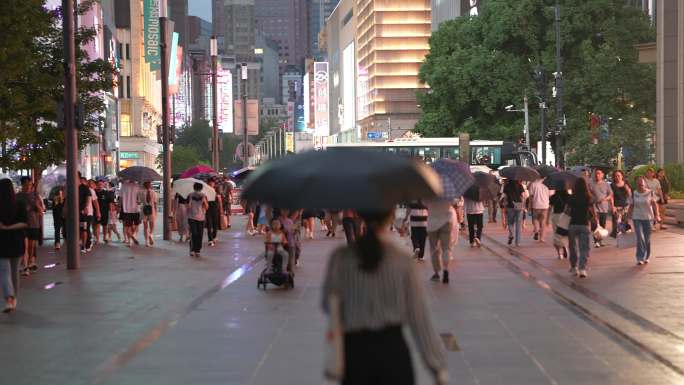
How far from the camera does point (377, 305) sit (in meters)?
6.64

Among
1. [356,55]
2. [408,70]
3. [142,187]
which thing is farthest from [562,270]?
[356,55]

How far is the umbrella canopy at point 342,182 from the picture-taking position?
6516 mm

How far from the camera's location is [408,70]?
169m

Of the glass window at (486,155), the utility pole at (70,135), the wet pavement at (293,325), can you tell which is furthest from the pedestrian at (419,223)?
the glass window at (486,155)

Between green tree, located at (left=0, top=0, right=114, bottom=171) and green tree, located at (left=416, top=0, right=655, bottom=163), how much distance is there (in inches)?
1245

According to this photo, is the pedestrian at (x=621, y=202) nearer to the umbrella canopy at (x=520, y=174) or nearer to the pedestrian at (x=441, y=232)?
the umbrella canopy at (x=520, y=174)

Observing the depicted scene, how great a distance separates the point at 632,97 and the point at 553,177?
41.8 meters

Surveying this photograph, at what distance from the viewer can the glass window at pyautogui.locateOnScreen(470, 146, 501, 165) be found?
71.4 meters

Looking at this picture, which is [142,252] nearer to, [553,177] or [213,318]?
[553,177]

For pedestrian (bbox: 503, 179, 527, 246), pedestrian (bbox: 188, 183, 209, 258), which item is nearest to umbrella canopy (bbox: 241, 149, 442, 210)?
pedestrian (bbox: 188, 183, 209, 258)

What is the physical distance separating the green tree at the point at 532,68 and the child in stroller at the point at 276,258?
43.2 m

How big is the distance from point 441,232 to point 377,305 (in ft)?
44.7

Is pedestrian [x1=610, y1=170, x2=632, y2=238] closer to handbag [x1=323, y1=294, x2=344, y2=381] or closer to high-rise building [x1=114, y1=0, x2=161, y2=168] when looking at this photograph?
handbag [x1=323, y1=294, x2=344, y2=381]

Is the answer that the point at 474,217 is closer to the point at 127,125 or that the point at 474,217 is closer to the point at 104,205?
the point at 104,205
